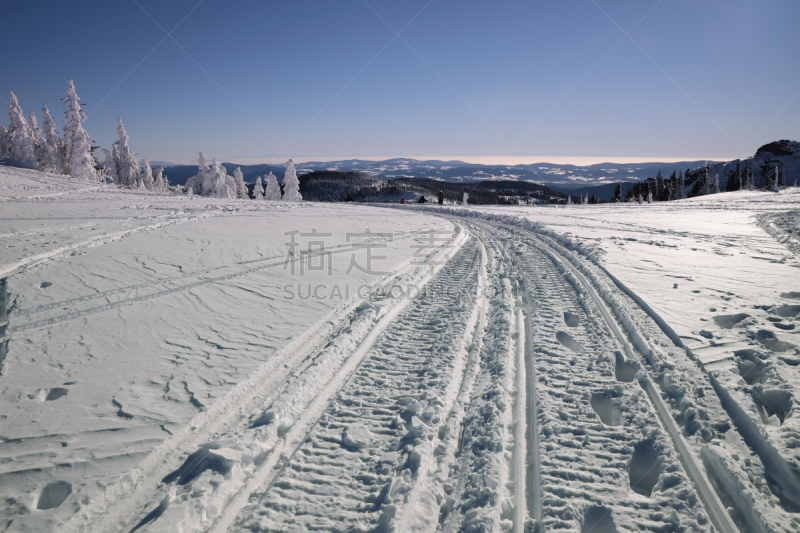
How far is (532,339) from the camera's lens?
14.3 feet

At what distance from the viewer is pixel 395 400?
3.29m

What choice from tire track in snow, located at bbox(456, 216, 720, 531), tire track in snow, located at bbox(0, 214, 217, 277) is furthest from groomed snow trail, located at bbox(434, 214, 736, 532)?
tire track in snow, located at bbox(0, 214, 217, 277)

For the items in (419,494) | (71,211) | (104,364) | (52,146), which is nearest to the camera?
(419,494)

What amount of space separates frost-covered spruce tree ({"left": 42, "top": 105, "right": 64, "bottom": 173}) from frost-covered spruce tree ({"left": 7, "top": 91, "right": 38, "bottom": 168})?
256 centimetres

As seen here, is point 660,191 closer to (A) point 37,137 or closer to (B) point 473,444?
(B) point 473,444

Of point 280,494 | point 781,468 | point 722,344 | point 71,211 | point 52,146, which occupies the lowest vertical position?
point 280,494

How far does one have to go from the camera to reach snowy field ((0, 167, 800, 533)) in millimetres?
2275

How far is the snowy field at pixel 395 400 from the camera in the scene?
2.28 meters

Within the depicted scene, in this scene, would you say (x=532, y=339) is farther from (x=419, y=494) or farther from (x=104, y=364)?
(x=104, y=364)

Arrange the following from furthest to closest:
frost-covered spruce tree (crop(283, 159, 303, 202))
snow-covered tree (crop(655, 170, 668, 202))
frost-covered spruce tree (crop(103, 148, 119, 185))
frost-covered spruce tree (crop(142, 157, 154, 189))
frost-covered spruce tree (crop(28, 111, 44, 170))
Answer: snow-covered tree (crop(655, 170, 668, 202))
frost-covered spruce tree (crop(142, 157, 154, 189))
frost-covered spruce tree (crop(103, 148, 119, 185))
frost-covered spruce tree (crop(28, 111, 44, 170))
frost-covered spruce tree (crop(283, 159, 303, 202))

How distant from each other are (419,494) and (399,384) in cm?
120

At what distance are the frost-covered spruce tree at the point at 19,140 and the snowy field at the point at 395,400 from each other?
51.3 m

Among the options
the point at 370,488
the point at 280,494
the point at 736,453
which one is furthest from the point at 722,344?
the point at 280,494

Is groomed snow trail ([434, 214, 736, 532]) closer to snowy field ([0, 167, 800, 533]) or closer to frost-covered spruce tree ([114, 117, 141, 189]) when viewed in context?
snowy field ([0, 167, 800, 533])
